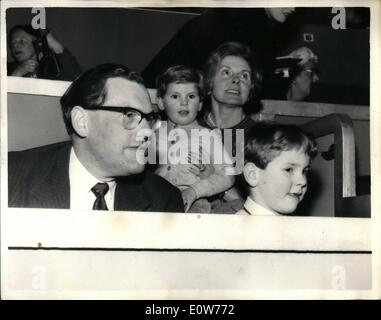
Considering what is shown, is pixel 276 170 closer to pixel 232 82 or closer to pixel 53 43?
pixel 232 82

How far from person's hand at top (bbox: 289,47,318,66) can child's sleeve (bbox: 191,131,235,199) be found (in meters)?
0.31

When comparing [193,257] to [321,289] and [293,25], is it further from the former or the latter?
[293,25]

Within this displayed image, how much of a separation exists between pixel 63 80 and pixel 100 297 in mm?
541

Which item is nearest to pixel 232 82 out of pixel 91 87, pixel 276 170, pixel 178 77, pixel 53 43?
pixel 178 77

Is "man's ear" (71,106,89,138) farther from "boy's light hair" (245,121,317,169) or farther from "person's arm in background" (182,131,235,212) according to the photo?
"boy's light hair" (245,121,317,169)

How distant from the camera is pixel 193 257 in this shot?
163cm

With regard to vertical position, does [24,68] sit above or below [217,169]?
above

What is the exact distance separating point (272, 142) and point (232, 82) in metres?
0.19

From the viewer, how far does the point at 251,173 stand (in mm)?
1697

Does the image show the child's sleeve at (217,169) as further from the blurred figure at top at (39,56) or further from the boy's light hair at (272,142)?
the blurred figure at top at (39,56)

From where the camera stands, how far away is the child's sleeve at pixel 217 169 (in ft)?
5.57

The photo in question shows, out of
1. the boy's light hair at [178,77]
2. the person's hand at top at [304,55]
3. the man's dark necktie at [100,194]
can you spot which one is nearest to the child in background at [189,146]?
the boy's light hair at [178,77]
